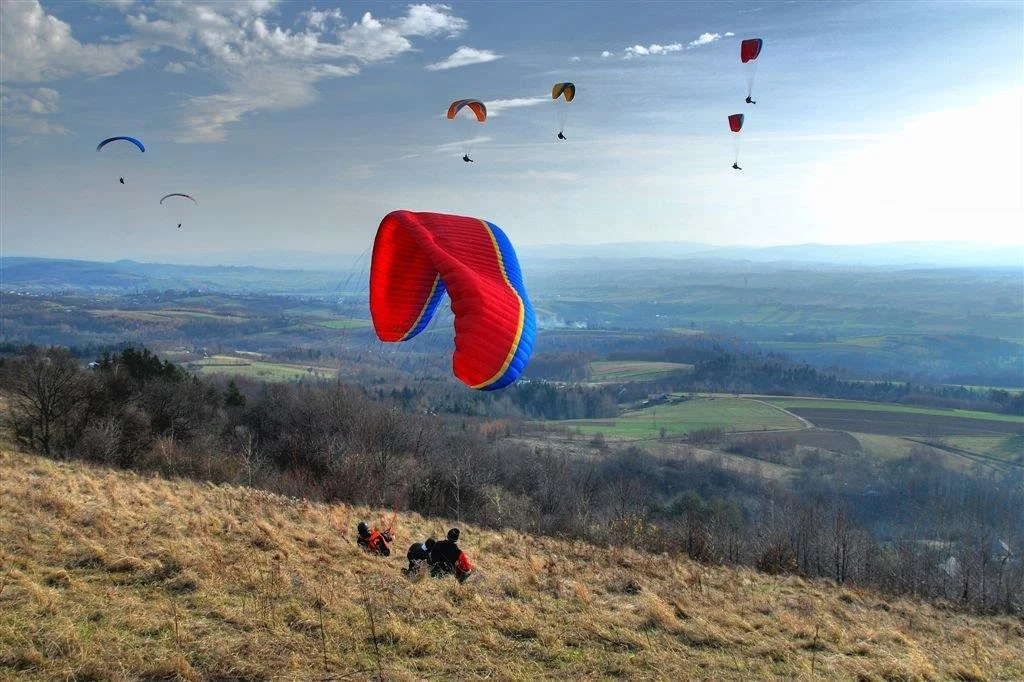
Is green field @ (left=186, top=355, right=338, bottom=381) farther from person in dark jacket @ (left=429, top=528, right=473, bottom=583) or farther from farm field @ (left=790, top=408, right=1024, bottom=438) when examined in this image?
person in dark jacket @ (left=429, top=528, right=473, bottom=583)

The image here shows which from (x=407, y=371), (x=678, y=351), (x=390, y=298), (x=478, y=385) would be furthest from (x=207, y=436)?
(x=678, y=351)

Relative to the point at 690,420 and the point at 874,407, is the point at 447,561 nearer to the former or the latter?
the point at 690,420

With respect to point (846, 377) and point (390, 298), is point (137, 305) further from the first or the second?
point (390, 298)

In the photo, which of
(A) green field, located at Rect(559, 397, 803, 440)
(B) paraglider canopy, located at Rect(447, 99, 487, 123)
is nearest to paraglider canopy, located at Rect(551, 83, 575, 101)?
(B) paraglider canopy, located at Rect(447, 99, 487, 123)

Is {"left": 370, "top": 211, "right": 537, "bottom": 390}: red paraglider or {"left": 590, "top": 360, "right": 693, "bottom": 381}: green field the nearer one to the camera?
{"left": 370, "top": 211, "right": 537, "bottom": 390}: red paraglider

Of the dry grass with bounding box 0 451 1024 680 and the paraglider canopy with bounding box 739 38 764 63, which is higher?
the paraglider canopy with bounding box 739 38 764 63

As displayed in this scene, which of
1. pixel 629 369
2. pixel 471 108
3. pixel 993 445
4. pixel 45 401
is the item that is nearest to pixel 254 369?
pixel 45 401
